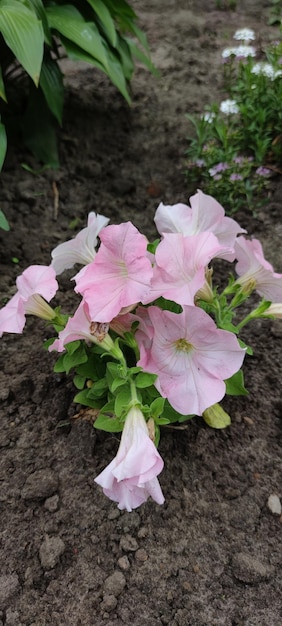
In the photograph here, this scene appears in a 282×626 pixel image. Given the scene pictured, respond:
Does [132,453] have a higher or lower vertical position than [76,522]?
higher

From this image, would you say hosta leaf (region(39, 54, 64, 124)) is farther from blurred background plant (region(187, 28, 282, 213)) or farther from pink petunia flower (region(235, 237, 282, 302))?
pink petunia flower (region(235, 237, 282, 302))

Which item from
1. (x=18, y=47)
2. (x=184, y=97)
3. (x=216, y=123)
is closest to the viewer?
(x=18, y=47)

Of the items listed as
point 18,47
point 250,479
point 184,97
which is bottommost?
point 250,479

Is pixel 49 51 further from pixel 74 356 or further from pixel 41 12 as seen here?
pixel 74 356

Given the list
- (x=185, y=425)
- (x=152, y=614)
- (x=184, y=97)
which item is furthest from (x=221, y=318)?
(x=184, y=97)

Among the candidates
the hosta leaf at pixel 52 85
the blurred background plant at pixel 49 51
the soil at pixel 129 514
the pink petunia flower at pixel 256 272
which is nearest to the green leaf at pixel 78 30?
the blurred background plant at pixel 49 51

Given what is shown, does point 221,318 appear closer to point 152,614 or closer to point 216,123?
point 152,614

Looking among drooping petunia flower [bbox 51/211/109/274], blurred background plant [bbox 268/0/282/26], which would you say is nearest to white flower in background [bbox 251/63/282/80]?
blurred background plant [bbox 268/0/282/26]

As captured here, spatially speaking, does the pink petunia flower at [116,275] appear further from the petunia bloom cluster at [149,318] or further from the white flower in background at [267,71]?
the white flower in background at [267,71]
